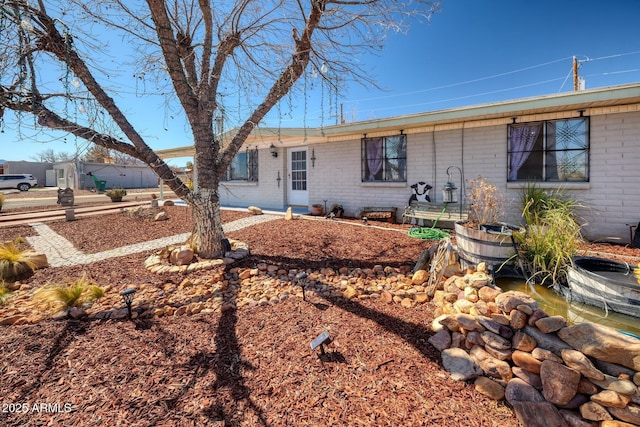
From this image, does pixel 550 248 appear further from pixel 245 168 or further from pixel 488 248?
pixel 245 168

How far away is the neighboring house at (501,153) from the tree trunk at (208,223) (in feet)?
1.94

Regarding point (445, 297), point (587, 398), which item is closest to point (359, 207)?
point (445, 297)

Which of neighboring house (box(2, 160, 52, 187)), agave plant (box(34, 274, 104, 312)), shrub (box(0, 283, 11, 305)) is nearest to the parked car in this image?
neighboring house (box(2, 160, 52, 187))

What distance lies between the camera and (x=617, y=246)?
16.1ft

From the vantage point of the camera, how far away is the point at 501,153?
6.12 meters

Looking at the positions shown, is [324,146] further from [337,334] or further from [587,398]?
[587,398]

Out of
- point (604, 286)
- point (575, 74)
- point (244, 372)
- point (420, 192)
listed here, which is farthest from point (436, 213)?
point (575, 74)

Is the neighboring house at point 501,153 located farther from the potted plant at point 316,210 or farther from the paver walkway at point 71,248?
the paver walkway at point 71,248

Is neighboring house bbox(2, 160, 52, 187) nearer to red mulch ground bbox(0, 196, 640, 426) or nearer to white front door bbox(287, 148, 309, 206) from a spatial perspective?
white front door bbox(287, 148, 309, 206)

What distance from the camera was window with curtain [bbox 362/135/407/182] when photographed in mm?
7520

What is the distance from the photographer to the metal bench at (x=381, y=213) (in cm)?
733

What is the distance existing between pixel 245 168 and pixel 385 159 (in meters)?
5.92

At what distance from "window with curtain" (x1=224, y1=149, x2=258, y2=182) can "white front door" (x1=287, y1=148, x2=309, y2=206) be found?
1.67 metres

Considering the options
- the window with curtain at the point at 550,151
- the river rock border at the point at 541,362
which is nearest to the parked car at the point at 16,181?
the river rock border at the point at 541,362
